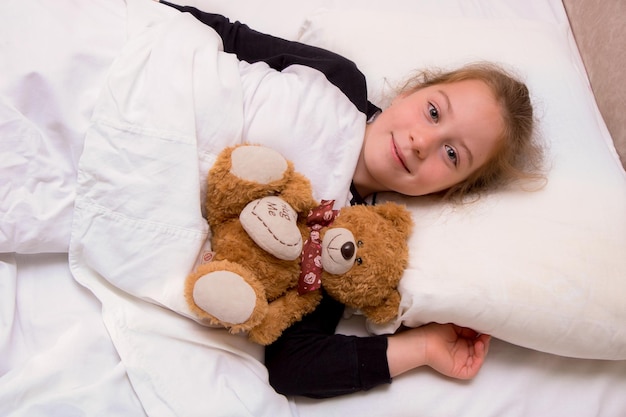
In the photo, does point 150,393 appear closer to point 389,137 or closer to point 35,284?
point 35,284

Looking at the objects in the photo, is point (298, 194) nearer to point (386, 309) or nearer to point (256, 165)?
point (256, 165)

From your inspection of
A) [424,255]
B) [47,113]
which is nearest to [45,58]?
[47,113]

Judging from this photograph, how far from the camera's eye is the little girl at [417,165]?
787 mm

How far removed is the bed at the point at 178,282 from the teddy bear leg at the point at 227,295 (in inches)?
2.6

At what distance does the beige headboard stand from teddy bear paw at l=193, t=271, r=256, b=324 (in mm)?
804

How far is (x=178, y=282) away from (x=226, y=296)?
0.37 ft

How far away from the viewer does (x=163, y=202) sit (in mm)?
723

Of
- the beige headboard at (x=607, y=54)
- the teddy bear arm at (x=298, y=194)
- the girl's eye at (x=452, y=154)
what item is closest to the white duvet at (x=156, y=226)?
the teddy bear arm at (x=298, y=194)

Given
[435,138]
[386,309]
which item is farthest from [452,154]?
[386,309]

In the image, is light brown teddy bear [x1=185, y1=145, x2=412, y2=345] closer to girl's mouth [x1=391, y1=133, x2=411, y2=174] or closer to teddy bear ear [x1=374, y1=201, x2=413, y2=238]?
teddy bear ear [x1=374, y1=201, x2=413, y2=238]

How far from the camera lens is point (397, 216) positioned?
0.81m

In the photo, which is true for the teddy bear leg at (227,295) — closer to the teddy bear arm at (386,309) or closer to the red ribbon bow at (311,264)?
the red ribbon bow at (311,264)

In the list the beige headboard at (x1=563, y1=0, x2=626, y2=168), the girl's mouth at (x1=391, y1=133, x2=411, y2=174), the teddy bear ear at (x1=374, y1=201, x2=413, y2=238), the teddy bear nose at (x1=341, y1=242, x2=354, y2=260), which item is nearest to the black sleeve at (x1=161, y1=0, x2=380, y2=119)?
the girl's mouth at (x1=391, y1=133, x2=411, y2=174)

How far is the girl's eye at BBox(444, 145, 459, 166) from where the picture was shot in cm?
88
